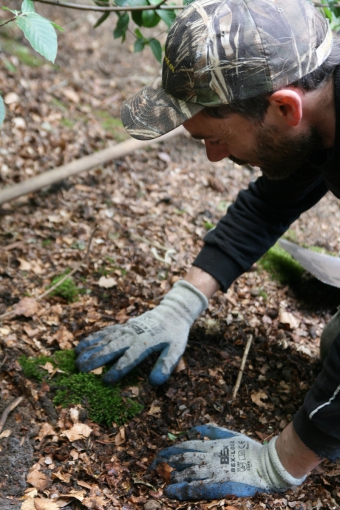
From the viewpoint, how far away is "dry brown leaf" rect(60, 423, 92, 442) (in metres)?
2.39

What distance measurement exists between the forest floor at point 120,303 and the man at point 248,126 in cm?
15

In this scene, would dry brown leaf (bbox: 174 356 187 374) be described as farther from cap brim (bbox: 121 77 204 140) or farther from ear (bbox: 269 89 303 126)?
ear (bbox: 269 89 303 126)

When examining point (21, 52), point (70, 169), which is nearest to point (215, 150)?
point (70, 169)

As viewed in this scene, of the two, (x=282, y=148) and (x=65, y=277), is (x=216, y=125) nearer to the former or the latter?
(x=282, y=148)

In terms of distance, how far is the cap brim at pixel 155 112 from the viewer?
2043mm

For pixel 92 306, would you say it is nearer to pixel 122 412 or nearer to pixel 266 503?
pixel 122 412

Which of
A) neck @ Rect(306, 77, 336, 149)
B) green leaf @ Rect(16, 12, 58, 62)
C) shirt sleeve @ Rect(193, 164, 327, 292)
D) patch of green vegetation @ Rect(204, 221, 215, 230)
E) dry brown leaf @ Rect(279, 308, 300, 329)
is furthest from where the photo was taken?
patch of green vegetation @ Rect(204, 221, 215, 230)

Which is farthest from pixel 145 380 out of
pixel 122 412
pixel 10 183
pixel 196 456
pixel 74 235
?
pixel 10 183

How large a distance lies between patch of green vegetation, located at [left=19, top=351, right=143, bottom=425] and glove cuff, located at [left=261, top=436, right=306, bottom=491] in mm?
716

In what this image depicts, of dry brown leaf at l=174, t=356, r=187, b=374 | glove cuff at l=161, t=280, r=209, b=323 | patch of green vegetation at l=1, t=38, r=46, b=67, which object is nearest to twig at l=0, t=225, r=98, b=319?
glove cuff at l=161, t=280, r=209, b=323

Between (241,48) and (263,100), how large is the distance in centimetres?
22

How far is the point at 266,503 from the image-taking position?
2.28 metres

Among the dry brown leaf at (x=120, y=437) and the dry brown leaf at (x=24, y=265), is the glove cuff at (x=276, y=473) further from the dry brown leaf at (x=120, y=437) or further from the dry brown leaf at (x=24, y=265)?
the dry brown leaf at (x=24, y=265)

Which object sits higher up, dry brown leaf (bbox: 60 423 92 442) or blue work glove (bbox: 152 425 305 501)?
blue work glove (bbox: 152 425 305 501)
